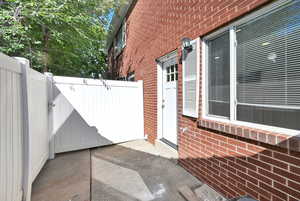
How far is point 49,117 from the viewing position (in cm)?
348

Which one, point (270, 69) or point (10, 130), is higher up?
point (270, 69)

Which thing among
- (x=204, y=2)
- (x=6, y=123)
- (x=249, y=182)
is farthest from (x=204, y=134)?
(x=6, y=123)

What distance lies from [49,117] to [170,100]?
2.88 m

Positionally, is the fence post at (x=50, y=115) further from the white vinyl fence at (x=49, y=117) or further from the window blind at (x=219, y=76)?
the window blind at (x=219, y=76)

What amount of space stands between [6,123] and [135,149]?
2.91m

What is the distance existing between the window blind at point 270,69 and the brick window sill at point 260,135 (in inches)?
5.9

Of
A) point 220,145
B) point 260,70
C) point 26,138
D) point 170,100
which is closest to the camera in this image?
point 260,70

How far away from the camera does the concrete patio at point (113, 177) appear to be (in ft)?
7.27

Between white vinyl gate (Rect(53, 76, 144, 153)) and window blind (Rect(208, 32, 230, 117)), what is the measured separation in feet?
9.31

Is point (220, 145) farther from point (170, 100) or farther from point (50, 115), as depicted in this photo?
point (50, 115)

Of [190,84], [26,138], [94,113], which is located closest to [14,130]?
[26,138]

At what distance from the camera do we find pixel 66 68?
705 centimetres

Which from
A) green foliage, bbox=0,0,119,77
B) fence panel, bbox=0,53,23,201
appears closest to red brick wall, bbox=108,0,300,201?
fence panel, bbox=0,53,23,201

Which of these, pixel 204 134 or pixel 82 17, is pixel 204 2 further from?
pixel 82 17
